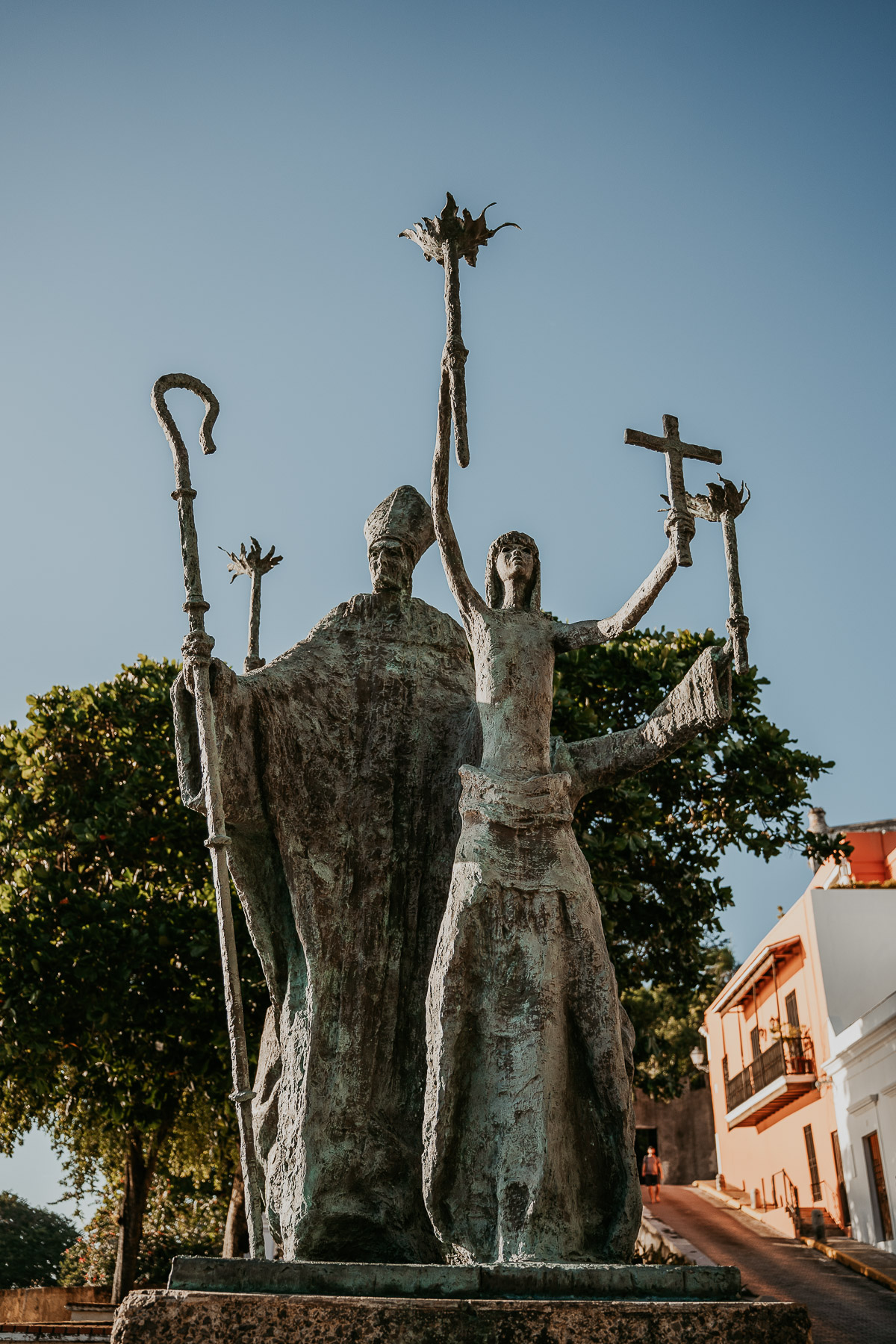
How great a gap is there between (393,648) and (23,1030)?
9.29 meters

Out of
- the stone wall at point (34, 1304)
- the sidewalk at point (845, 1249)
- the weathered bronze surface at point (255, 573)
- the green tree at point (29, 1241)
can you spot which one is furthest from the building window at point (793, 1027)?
the weathered bronze surface at point (255, 573)

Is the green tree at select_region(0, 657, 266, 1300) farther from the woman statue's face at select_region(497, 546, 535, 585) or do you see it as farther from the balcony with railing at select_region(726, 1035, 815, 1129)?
the balcony with railing at select_region(726, 1035, 815, 1129)

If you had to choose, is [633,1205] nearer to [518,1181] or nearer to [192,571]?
[518,1181]

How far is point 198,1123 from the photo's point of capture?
16094 millimetres

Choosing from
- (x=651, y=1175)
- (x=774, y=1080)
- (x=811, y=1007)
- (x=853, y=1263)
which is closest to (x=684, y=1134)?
(x=651, y=1175)

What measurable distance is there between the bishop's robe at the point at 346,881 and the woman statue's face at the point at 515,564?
44 cm

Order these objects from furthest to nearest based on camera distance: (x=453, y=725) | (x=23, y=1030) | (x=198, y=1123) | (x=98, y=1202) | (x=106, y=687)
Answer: (x=98, y=1202) < (x=198, y=1123) < (x=106, y=687) < (x=23, y=1030) < (x=453, y=725)

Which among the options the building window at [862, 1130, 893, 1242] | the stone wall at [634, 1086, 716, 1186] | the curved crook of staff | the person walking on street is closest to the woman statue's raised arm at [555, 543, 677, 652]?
the curved crook of staff

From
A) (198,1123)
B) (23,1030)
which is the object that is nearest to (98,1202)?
(198,1123)

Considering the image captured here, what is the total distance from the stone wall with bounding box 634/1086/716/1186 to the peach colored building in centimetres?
997

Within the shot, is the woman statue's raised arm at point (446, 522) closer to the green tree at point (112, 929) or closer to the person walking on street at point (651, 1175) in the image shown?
the green tree at point (112, 929)

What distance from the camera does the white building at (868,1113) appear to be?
2077 cm

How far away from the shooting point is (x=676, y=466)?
4.89 m

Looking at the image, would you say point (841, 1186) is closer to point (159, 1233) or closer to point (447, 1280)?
point (159, 1233)
